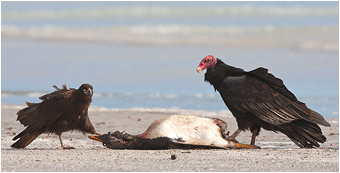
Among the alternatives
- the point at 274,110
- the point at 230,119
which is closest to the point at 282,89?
the point at 274,110

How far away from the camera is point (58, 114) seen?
6016 millimetres

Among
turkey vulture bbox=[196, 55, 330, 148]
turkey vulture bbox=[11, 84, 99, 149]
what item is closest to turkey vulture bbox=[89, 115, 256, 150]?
turkey vulture bbox=[196, 55, 330, 148]

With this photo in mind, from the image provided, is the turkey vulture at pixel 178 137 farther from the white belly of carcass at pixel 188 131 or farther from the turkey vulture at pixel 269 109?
the turkey vulture at pixel 269 109

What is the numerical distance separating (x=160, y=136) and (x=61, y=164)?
1.46 meters

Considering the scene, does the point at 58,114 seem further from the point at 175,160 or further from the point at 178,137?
the point at 175,160

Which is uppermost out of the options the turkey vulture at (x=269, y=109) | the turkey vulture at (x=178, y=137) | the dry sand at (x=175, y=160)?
the turkey vulture at (x=269, y=109)

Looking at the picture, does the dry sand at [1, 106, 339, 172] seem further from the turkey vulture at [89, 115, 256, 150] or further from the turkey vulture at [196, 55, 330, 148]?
the turkey vulture at [196, 55, 330, 148]

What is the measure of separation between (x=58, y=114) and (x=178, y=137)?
5.95 ft

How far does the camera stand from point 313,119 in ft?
19.2

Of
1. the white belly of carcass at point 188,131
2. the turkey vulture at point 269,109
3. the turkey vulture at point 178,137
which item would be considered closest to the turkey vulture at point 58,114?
the turkey vulture at point 178,137

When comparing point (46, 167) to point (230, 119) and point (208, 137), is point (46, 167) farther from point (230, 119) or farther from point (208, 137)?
point (230, 119)

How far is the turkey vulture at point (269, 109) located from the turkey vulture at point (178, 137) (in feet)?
0.98

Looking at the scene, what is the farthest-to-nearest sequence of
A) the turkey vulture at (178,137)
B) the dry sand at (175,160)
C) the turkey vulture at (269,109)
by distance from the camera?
the turkey vulture at (269,109) < the turkey vulture at (178,137) < the dry sand at (175,160)

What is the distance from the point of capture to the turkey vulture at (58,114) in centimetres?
602
